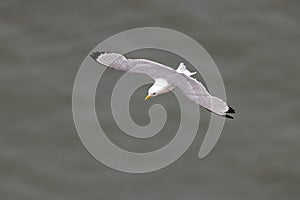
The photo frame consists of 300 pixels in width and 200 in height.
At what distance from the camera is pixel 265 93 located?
31.8 ft

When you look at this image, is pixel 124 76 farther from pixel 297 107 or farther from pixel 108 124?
pixel 297 107

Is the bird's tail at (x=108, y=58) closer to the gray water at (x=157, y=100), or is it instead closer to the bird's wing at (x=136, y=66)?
the bird's wing at (x=136, y=66)

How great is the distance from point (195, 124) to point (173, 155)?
1.40ft

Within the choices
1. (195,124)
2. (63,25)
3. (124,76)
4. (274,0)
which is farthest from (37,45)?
(274,0)

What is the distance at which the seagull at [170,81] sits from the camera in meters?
7.82

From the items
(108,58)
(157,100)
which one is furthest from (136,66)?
(157,100)

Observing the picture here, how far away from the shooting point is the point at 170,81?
823cm

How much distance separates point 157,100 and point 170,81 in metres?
1.33

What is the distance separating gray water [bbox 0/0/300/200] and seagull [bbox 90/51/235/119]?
3.25 ft

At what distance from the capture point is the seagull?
308 inches

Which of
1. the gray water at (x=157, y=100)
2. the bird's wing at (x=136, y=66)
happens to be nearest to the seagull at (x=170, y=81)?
the bird's wing at (x=136, y=66)

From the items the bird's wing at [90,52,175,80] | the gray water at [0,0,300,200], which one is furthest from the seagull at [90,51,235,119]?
the gray water at [0,0,300,200]

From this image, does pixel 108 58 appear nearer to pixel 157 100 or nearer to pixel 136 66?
pixel 136 66

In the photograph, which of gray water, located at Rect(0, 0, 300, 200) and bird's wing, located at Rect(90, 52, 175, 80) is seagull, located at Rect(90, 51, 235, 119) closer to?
bird's wing, located at Rect(90, 52, 175, 80)
